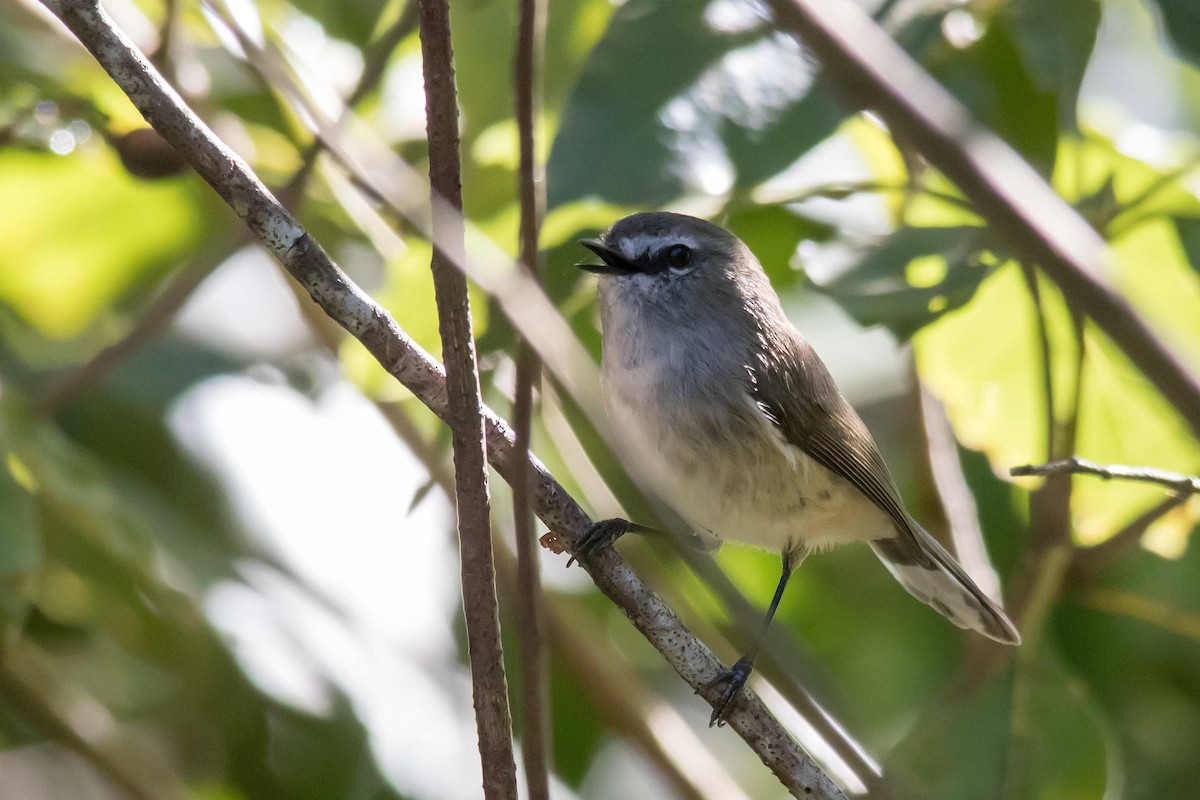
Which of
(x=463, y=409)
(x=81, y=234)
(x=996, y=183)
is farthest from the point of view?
(x=81, y=234)

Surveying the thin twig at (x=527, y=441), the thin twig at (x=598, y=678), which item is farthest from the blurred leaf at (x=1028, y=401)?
the thin twig at (x=527, y=441)

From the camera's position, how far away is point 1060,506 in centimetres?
270

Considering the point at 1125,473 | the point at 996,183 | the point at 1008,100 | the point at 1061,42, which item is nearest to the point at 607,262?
the point at 1008,100

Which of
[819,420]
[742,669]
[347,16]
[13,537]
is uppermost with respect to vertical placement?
[347,16]

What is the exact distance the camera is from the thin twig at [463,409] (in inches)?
47.9

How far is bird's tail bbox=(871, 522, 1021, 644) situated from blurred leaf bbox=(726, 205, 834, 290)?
0.82m

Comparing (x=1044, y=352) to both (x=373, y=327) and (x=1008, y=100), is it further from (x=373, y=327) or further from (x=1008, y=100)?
(x=373, y=327)

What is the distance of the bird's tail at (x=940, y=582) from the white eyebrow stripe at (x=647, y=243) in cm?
92

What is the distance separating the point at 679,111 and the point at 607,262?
55 centimetres

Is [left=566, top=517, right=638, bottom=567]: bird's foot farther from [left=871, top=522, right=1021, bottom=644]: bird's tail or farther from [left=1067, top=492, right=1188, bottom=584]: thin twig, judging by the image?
[left=1067, top=492, right=1188, bottom=584]: thin twig

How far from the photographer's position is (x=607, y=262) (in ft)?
9.23

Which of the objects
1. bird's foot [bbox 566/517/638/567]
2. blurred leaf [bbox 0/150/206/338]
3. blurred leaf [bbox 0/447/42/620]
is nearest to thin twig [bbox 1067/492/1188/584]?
bird's foot [bbox 566/517/638/567]

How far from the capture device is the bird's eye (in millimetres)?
2991

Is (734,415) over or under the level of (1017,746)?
over
